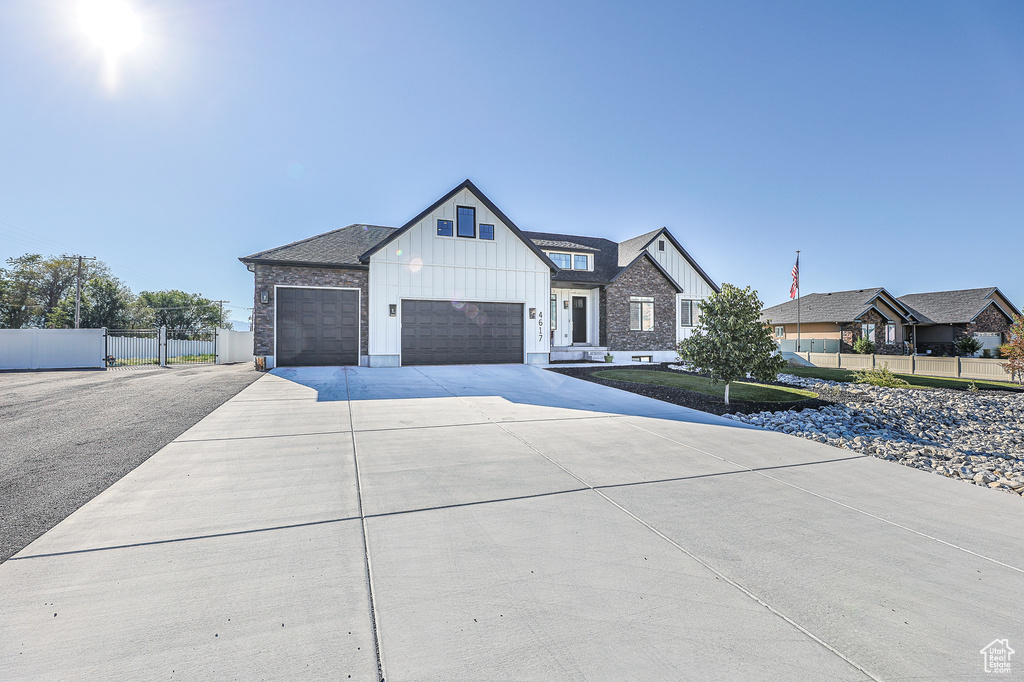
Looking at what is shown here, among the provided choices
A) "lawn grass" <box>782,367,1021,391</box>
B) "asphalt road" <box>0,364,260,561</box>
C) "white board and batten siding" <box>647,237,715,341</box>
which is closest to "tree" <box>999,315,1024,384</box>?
"lawn grass" <box>782,367,1021,391</box>

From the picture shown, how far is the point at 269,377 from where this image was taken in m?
11.9

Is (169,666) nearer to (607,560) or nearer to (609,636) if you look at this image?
(609,636)

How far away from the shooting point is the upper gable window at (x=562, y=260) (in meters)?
20.8

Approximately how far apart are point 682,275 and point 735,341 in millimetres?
13536

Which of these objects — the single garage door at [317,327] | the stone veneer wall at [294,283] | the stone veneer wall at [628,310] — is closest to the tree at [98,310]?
the stone veneer wall at [294,283]

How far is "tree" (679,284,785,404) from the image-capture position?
9.17 m

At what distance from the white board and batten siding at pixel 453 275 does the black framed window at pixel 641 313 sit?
230 inches

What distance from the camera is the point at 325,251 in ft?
50.8

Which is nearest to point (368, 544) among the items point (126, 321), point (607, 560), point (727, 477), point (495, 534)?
point (495, 534)

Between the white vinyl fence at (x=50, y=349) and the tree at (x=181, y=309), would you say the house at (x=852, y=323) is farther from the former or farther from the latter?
the tree at (x=181, y=309)

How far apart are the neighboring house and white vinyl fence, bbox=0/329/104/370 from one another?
51.0 meters

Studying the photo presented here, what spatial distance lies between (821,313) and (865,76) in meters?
21.9

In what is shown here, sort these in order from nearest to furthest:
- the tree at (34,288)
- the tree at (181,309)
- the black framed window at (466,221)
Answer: the black framed window at (466,221) < the tree at (34,288) < the tree at (181,309)

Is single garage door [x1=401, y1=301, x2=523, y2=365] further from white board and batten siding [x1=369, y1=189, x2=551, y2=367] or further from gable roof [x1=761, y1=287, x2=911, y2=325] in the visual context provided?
gable roof [x1=761, y1=287, x2=911, y2=325]
